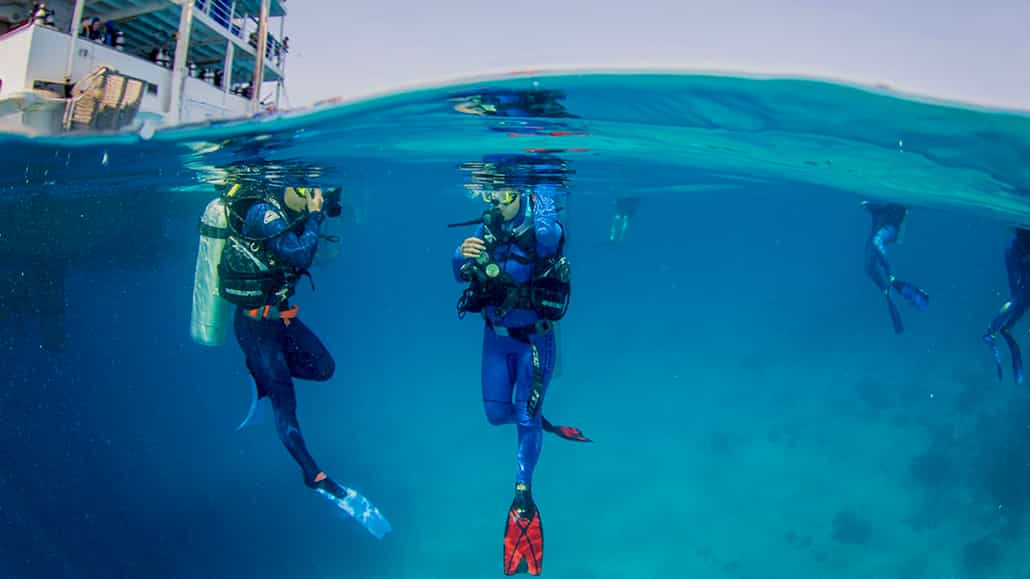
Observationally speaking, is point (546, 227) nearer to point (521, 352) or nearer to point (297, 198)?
point (521, 352)

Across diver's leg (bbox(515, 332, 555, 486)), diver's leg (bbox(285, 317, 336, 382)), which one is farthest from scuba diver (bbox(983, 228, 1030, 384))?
diver's leg (bbox(285, 317, 336, 382))

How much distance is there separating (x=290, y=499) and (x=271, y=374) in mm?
9116

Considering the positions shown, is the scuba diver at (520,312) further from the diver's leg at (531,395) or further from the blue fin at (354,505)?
the blue fin at (354,505)

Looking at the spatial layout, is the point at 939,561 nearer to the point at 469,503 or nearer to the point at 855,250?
the point at 469,503

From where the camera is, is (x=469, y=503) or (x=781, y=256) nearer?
(x=469, y=503)

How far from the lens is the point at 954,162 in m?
8.85

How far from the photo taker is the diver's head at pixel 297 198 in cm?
695

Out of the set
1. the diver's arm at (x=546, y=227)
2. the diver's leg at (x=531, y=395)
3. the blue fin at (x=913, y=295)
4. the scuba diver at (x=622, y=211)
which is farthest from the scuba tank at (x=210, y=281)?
the scuba diver at (x=622, y=211)

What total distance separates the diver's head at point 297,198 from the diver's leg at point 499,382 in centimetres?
276

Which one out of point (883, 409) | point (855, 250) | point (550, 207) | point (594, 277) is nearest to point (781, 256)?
point (855, 250)

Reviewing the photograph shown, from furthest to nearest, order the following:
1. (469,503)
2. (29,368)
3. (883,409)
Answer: (29,368) → (883,409) → (469,503)

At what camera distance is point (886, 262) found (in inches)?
518

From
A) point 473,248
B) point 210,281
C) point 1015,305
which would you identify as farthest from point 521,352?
point 1015,305

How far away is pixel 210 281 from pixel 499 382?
3880 mm
